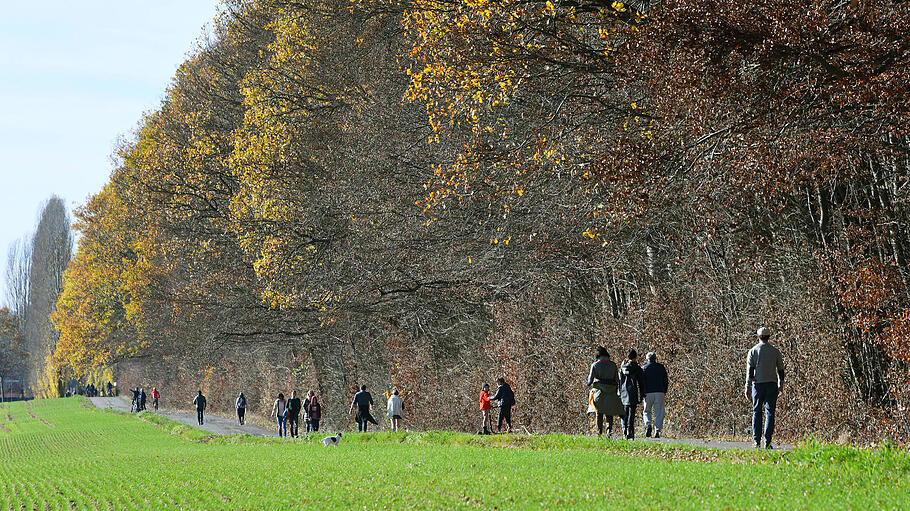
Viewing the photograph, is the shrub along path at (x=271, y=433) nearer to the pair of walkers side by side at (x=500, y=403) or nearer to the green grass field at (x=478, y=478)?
the green grass field at (x=478, y=478)

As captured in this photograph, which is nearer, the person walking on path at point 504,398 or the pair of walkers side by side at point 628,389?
the pair of walkers side by side at point 628,389

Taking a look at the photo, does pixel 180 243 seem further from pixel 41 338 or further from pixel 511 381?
pixel 41 338

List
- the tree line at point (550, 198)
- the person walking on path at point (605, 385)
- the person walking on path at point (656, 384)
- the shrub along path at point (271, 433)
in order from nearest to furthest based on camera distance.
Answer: the tree line at point (550, 198)
the shrub along path at point (271, 433)
the person walking on path at point (656, 384)
the person walking on path at point (605, 385)

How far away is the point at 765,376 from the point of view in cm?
1462

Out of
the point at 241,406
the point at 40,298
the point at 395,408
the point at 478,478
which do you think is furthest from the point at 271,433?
the point at 40,298

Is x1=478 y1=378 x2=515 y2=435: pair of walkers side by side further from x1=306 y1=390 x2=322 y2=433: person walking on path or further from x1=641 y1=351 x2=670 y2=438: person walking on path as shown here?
x1=306 y1=390 x2=322 y2=433: person walking on path

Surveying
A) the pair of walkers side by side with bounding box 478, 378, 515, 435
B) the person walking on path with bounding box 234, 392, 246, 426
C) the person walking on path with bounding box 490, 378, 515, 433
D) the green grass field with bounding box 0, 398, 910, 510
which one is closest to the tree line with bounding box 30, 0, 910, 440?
the pair of walkers side by side with bounding box 478, 378, 515, 435

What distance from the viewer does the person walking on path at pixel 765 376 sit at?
1454 centimetres

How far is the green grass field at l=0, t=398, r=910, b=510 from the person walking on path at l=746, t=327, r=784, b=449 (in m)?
0.77

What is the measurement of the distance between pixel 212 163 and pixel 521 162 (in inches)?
895

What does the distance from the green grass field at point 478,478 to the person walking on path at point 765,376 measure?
765mm

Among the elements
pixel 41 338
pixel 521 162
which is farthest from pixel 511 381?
pixel 41 338

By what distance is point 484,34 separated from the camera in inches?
659

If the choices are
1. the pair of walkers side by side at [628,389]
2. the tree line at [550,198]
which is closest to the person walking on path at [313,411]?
the tree line at [550,198]
